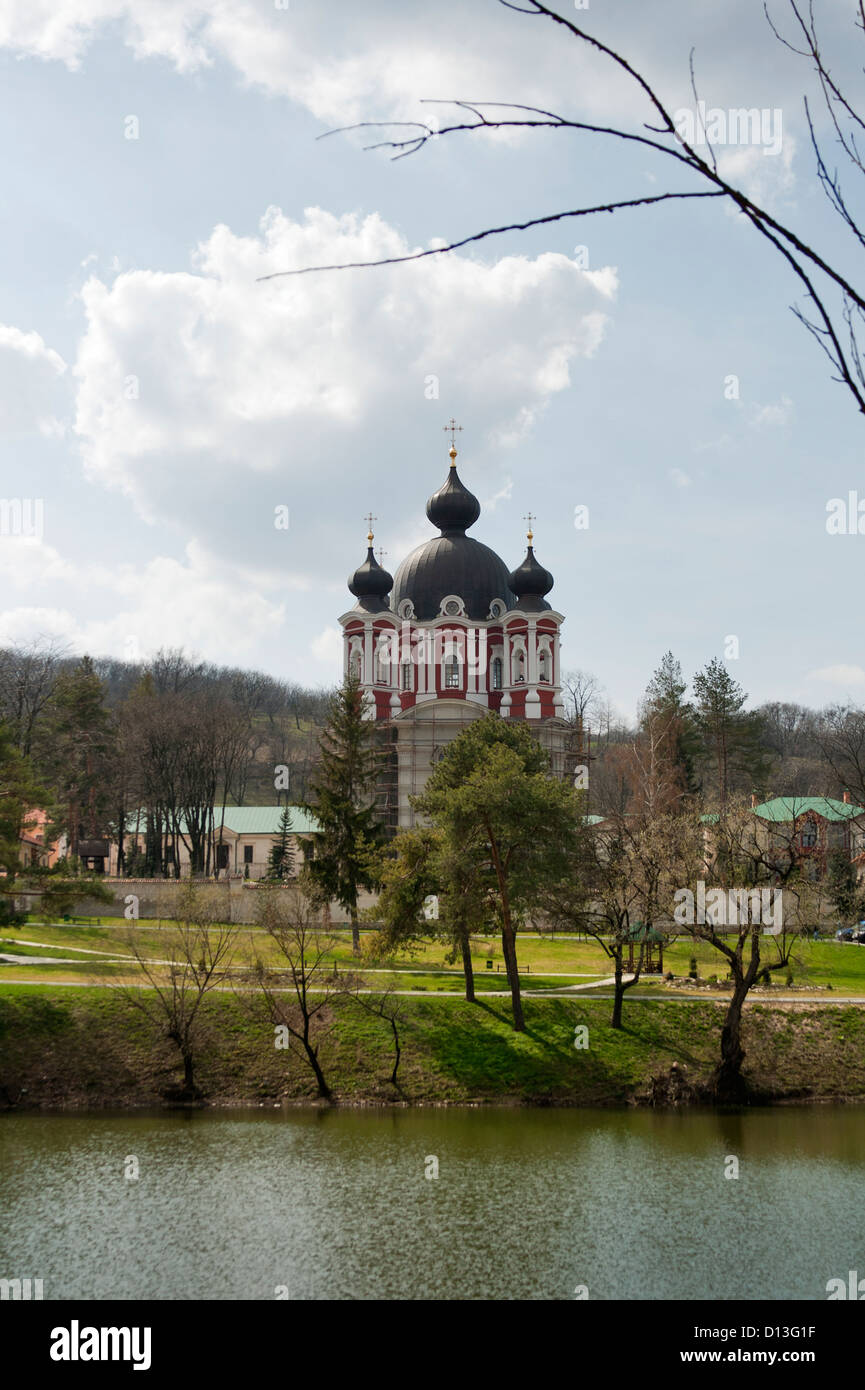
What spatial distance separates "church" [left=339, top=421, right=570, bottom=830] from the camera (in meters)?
52.7

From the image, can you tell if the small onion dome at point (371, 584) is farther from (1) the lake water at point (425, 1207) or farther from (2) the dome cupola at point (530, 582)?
(1) the lake water at point (425, 1207)

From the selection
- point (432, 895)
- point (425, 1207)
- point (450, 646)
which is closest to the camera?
point (425, 1207)

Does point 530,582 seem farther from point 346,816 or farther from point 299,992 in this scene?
point 299,992

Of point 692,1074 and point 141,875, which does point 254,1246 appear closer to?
point 692,1074

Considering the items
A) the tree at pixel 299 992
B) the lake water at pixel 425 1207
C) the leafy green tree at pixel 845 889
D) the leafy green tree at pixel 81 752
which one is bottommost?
the lake water at pixel 425 1207

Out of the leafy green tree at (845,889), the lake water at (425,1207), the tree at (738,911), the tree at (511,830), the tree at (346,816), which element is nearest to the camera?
the lake water at (425,1207)

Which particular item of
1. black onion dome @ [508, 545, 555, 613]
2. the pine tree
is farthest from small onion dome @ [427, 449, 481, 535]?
the pine tree

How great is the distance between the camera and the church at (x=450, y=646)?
52.7 meters

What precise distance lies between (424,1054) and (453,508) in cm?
3618

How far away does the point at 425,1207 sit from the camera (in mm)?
16359

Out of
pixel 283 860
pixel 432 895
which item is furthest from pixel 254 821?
pixel 432 895

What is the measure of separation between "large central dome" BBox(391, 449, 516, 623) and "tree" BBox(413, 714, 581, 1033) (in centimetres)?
2676

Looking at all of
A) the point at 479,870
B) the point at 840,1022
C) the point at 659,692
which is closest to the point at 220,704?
the point at 659,692

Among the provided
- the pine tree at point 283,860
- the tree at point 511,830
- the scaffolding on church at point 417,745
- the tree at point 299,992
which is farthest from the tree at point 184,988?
the scaffolding on church at point 417,745
